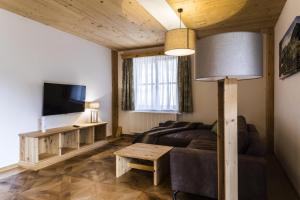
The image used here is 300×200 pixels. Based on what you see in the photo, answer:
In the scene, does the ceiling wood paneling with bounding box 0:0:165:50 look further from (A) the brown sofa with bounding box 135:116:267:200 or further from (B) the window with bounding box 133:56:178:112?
(A) the brown sofa with bounding box 135:116:267:200

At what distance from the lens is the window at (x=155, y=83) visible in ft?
16.8

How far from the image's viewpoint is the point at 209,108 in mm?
4809

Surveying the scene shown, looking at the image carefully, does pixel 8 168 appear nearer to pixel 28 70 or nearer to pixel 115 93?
pixel 28 70

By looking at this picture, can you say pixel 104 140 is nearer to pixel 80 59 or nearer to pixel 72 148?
pixel 72 148

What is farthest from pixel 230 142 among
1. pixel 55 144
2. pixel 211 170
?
pixel 55 144

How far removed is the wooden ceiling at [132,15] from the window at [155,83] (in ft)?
3.00

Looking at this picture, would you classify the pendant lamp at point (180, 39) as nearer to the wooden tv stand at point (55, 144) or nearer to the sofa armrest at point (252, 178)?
the sofa armrest at point (252, 178)

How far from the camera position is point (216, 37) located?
127 centimetres

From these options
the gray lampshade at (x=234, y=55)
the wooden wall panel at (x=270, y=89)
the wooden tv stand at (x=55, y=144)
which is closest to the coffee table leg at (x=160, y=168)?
the gray lampshade at (x=234, y=55)

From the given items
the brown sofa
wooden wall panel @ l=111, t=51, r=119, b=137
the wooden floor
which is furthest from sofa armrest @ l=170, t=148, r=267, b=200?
wooden wall panel @ l=111, t=51, r=119, b=137

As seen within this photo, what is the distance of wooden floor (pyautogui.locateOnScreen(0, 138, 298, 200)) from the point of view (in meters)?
2.33

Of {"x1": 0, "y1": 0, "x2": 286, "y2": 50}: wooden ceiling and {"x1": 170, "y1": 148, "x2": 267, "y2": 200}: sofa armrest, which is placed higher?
{"x1": 0, "y1": 0, "x2": 286, "y2": 50}: wooden ceiling

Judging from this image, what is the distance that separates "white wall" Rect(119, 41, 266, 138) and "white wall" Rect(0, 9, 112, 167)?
1.41m

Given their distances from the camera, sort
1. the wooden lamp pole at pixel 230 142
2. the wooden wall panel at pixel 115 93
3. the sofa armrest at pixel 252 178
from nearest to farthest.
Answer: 1. the wooden lamp pole at pixel 230 142
2. the sofa armrest at pixel 252 178
3. the wooden wall panel at pixel 115 93
